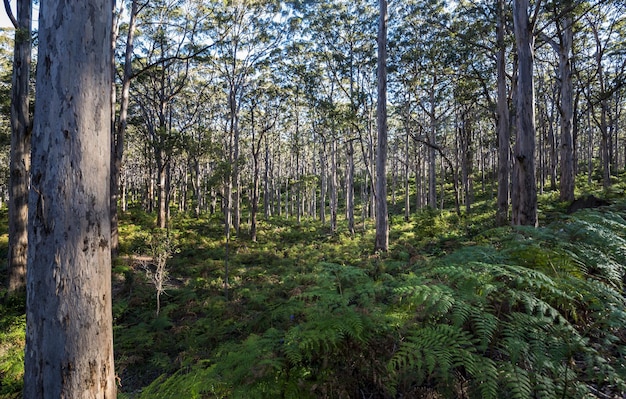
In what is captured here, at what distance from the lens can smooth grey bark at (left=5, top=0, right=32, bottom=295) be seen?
25.0 feet

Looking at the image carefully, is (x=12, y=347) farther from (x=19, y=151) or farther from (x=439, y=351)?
(x=439, y=351)

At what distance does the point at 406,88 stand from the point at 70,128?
20.5m

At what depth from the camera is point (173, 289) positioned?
9.83m

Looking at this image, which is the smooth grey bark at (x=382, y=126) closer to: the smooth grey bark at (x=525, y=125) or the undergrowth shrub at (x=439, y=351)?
the smooth grey bark at (x=525, y=125)

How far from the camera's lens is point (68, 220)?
72.9 inches

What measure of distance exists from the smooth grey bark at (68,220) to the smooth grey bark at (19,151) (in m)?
8.01

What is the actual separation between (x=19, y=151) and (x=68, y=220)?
8.60 metres

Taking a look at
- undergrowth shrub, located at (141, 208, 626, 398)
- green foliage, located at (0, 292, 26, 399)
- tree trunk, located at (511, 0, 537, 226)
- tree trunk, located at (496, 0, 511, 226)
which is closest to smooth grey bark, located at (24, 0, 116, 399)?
undergrowth shrub, located at (141, 208, 626, 398)

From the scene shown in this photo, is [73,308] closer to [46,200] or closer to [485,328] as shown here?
[46,200]

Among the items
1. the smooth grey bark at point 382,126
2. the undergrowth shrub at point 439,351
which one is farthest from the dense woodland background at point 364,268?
the smooth grey bark at point 382,126

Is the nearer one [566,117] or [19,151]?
[19,151]

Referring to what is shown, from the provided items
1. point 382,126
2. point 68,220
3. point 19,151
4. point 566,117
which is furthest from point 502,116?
point 19,151

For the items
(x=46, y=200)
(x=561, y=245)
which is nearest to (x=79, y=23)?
(x=46, y=200)

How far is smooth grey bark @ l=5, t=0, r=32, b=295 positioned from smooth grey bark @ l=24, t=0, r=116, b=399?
8009 millimetres
